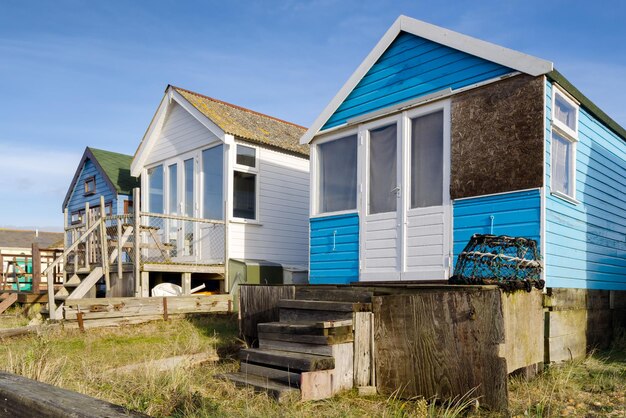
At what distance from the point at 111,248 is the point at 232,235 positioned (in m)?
3.24

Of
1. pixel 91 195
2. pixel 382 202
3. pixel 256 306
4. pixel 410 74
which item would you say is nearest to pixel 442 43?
pixel 410 74

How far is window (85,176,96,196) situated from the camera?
71.4ft

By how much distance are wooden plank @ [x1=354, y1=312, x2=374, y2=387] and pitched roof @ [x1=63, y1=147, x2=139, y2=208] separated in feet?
52.5

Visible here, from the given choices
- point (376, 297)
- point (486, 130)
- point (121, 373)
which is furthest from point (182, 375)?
point (486, 130)

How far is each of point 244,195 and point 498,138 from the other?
721cm

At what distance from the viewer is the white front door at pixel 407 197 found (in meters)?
7.96

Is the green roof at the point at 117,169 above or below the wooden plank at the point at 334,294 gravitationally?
above

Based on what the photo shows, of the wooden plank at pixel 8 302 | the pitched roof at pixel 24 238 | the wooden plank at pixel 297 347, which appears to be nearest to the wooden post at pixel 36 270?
the wooden plank at pixel 8 302

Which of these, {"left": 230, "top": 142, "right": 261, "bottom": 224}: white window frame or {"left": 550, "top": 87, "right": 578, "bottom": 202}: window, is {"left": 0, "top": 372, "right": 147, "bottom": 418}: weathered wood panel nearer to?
{"left": 550, "top": 87, "right": 578, "bottom": 202}: window

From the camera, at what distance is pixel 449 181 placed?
7.85 metres

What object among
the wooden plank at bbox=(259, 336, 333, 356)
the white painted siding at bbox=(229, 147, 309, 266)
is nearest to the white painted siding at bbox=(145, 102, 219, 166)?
the white painted siding at bbox=(229, 147, 309, 266)

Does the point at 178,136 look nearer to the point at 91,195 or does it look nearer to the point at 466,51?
the point at 466,51

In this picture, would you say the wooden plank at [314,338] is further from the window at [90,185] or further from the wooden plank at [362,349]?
the window at [90,185]

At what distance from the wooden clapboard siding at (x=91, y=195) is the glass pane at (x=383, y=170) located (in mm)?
13718
